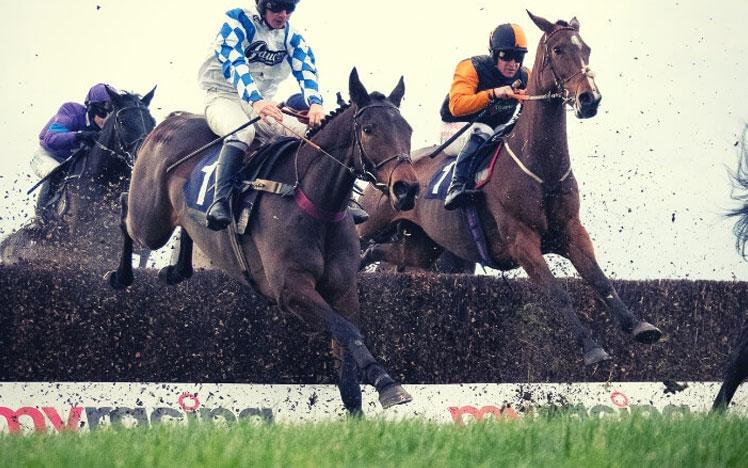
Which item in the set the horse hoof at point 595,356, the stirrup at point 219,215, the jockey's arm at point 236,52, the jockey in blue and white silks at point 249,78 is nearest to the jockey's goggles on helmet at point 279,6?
the jockey in blue and white silks at point 249,78

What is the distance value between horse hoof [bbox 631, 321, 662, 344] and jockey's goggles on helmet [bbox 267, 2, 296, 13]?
2.81 meters

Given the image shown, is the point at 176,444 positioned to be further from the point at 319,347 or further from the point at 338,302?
the point at 319,347

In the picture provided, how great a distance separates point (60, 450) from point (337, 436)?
3.87ft

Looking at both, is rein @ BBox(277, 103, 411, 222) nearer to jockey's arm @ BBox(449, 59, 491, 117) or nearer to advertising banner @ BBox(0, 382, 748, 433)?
advertising banner @ BBox(0, 382, 748, 433)

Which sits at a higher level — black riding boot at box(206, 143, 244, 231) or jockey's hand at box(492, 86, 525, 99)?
jockey's hand at box(492, 86, 525, 99)

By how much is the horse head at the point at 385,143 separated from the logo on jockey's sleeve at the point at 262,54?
1082mm

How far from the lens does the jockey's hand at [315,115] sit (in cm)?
769

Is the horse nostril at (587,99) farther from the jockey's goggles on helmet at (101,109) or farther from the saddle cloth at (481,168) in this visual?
the jockey's goggles on helmet at (101,109)

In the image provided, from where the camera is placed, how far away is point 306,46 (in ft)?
27.1

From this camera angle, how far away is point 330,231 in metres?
7.53

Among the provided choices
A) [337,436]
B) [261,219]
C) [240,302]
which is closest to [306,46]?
[261,219]

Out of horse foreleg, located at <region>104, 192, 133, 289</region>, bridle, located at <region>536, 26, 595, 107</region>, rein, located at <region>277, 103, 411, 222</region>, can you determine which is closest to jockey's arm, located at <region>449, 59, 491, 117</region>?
bridle, located at <region>536, 26, 595, 107</region>

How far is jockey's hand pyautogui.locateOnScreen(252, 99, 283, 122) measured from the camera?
7.64 meters

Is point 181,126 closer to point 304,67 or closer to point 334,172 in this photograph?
point 304,67
